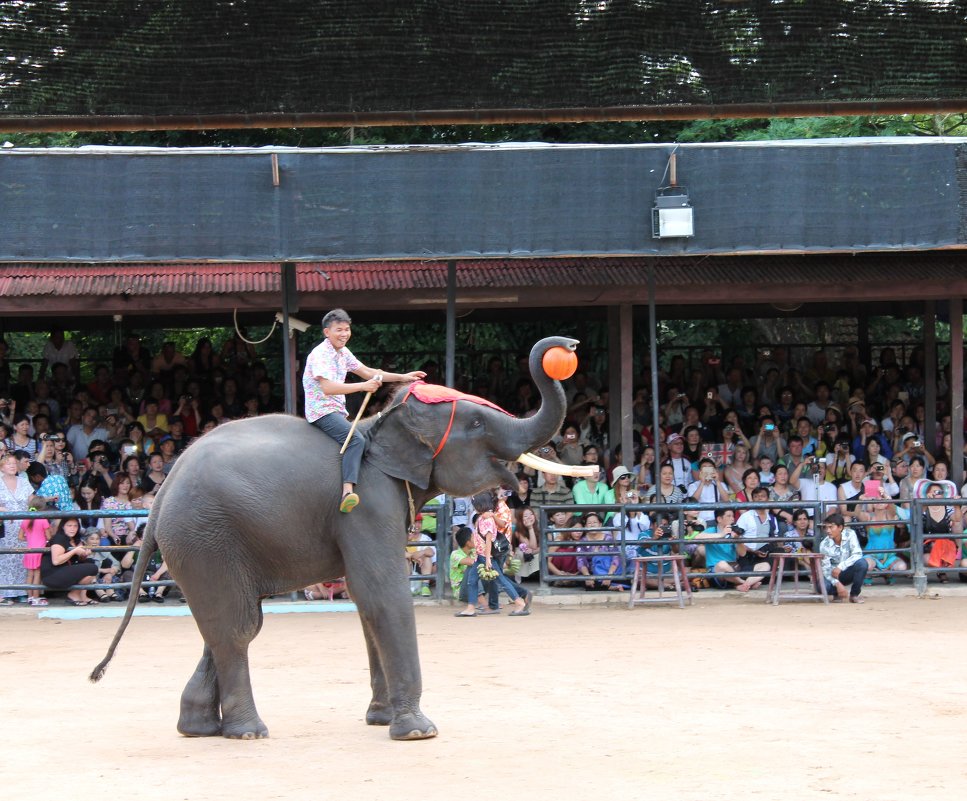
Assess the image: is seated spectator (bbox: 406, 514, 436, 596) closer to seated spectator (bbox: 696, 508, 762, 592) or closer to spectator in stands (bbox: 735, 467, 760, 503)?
seated spectator (bbox: 696, 508, 762, 592)

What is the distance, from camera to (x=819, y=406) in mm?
16250

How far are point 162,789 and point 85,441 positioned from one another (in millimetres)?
9564

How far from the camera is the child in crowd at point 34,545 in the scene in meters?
13.0

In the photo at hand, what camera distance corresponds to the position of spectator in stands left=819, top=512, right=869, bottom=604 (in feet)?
42.8

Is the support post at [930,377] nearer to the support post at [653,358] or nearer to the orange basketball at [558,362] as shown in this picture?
the support post at [653,358]

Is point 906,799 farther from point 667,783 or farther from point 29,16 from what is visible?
point 29,16

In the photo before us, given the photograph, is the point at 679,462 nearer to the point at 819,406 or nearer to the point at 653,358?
the point at 653,358

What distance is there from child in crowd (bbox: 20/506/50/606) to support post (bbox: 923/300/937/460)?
33.2 feet

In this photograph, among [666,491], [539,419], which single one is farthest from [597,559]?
[539,419]

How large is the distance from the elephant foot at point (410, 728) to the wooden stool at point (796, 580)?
21.3 feet

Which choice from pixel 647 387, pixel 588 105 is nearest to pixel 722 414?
pixel 647 387

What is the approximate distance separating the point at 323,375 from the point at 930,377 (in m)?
10.8

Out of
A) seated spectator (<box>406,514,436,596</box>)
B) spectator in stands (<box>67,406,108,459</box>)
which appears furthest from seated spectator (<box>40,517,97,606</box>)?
seated spectator (<box>406,514,436,596</box>)

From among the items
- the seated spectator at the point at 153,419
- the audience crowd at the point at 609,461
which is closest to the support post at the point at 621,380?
the audience crowd at the point at 609,461
